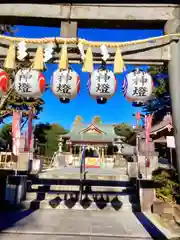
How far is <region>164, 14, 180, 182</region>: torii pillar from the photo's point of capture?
11.8 ft

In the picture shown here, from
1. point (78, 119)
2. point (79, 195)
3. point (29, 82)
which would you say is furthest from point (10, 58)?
point (78, 119)

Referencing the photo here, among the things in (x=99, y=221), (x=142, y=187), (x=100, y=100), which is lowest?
(x=99, y=221)

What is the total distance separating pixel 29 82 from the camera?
12.7ft

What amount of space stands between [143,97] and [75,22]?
176 centimetres

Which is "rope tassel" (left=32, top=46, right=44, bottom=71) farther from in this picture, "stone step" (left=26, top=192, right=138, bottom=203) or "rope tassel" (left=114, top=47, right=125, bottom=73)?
"stone step" (left=26, top=192, right=138, bottom=203)

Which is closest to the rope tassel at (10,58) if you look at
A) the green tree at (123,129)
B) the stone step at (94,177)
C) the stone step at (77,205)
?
the stone step at (77,205)

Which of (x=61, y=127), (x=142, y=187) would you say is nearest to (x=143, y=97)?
(x=142, y=187)

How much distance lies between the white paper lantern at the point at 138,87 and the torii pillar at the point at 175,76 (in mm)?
377

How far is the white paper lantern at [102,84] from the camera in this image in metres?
3.87

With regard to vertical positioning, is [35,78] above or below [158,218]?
above

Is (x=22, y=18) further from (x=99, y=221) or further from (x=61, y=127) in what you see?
(x=61, y=127)

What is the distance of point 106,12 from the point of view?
392cm

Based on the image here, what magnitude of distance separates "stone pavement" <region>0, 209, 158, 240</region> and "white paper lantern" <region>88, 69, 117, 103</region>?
150 inches

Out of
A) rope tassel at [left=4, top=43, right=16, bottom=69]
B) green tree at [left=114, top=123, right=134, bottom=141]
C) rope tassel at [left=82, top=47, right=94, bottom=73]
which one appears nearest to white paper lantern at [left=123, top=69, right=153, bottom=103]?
rope tassel at [left=82, top=47, right=94, bottom=73]
